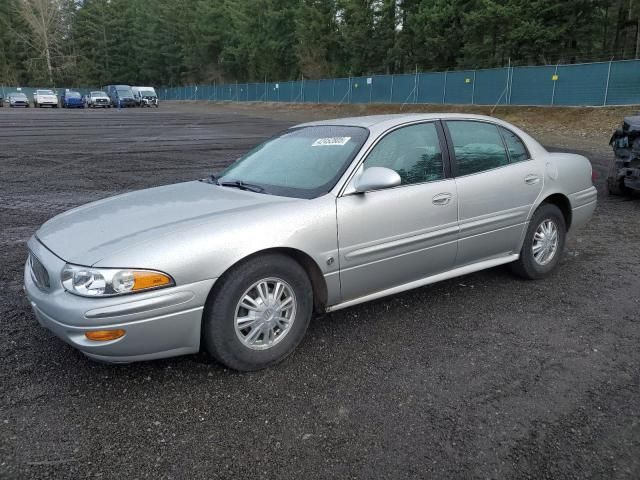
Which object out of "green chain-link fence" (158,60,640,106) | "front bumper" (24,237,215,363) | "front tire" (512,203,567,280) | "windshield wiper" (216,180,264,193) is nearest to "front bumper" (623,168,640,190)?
"front tire" (512,203,567,280)

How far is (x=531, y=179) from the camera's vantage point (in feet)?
14.8

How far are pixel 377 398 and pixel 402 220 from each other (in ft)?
4.28

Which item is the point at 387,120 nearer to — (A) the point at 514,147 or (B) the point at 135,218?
(A) the point at 514,147

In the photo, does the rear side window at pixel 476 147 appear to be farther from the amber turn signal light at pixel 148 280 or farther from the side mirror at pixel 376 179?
the amber turn signal light at pixel 148 280

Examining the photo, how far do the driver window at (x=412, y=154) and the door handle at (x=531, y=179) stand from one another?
0.96 meters

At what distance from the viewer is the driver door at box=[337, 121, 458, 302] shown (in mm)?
3463

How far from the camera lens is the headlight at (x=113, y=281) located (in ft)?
8.96

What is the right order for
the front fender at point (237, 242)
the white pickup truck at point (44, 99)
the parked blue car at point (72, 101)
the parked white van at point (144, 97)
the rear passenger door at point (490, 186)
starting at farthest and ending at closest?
the parked white van at point (144, 97) < the parked blue car at point (72, 101) < the white pickup truck at point (44, 99) < the rear passenger door at point (490, 186) < the front fender at point (237, 242)

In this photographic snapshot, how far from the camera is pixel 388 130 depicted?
3865mm

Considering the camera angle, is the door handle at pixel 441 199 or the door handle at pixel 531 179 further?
the door handle at pixel 531 179

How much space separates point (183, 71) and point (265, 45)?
99.7ft

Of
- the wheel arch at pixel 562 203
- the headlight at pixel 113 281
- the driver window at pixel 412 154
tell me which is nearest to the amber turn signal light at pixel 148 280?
the headlight at pixel 113 281

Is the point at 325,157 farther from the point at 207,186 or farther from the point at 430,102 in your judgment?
the point at 430,102

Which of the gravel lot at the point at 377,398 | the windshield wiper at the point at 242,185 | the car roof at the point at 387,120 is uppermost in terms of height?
the car roof at the point at 387,120
